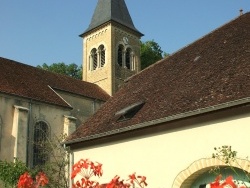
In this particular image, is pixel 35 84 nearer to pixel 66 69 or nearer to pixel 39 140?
pixel 39 140

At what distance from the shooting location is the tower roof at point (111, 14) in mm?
35094

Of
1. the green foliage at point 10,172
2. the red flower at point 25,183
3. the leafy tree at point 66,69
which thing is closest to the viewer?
the red flower at point 25,183

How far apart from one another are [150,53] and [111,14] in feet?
24.4

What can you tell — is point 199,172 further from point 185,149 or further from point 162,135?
point 162,135

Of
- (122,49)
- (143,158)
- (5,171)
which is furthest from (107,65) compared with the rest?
(143,158)

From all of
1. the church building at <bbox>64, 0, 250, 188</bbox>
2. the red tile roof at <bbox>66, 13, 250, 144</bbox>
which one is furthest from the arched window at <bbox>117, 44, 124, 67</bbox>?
the church building at <bbox>64, 0, 250, 188</bbox>

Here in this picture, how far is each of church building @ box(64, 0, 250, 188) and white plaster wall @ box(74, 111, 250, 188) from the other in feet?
0.07

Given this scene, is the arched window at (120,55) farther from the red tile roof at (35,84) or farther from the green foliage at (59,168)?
the green foliage at (59,168)

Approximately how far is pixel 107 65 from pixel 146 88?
71.4 feet

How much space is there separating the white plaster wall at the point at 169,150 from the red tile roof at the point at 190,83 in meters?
0.50

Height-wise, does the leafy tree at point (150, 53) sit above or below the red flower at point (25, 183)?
above

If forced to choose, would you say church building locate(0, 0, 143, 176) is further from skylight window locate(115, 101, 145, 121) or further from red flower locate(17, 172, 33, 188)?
red flower locate(17, 172, 33, 188)

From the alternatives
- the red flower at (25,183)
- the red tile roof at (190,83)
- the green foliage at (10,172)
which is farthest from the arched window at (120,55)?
the red flower at (25,183)

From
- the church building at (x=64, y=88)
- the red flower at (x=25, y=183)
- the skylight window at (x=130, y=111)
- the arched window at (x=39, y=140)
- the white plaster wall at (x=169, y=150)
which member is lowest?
the red flower at (x=25, y=183)
